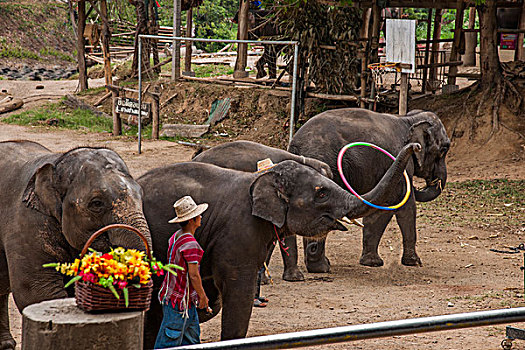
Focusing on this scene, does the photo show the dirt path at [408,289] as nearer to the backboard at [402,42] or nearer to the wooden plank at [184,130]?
the backboard at [402,42]

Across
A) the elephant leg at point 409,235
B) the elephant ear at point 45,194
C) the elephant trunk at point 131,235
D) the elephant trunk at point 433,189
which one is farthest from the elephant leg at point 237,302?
the elephant trunk at point 433,189

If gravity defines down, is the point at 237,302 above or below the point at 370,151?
below

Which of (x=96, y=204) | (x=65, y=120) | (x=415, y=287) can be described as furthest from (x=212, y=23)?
(x=96, y=204)

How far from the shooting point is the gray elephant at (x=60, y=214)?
5129 millimetres

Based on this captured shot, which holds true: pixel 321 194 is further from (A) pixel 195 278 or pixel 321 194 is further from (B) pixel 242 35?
(B) pixel 242 35

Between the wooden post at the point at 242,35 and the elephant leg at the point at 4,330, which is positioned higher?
the wooden post at the point at 242,35

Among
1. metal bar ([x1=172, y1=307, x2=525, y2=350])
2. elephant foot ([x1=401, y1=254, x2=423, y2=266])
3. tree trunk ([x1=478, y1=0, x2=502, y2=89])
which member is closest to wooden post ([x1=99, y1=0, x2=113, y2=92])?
tree trunk ([x1=478, y1=0, x2=502, y2=89])

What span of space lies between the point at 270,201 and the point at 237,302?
0.77 metres

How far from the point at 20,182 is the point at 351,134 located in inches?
176

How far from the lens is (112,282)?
3598mm

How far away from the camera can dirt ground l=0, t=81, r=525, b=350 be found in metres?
6.55

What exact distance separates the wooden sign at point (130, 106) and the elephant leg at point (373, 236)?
8011mm

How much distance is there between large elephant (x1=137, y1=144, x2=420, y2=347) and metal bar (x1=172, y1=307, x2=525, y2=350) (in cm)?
256

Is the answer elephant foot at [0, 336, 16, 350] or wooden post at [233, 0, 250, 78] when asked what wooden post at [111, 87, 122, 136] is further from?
elephant foot at [0, 336, 16, 350]
